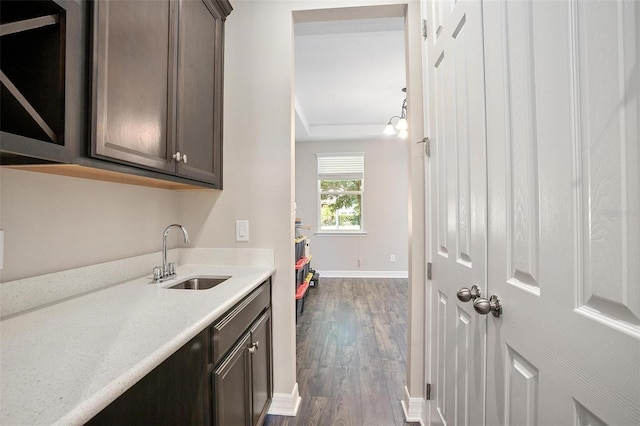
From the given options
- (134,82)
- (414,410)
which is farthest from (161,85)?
(414,410)

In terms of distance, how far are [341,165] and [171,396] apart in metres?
5.03

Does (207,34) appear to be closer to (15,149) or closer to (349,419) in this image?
(15,149)

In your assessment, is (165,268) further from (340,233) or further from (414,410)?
(340,233)

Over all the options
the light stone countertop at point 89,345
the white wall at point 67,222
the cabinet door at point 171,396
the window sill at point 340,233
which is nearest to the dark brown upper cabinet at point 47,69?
the white wall at point 67,222

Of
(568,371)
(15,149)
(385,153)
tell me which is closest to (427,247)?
(568,371)

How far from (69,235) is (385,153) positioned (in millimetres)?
4992

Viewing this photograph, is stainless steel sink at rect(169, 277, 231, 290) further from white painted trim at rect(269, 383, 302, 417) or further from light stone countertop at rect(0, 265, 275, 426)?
white painted trim at rect(269, 383, 302, 417)

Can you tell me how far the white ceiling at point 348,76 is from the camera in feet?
7.97

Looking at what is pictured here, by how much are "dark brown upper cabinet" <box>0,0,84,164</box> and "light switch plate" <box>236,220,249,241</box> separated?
3.25 ft

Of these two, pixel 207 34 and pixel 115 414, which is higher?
pixel 207 34

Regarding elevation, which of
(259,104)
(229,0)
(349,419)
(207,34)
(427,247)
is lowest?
(349,419)

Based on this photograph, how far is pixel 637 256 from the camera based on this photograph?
1.51 feet

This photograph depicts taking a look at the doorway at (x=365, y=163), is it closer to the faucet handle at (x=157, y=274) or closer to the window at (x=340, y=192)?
the window at (x=340, y=192)

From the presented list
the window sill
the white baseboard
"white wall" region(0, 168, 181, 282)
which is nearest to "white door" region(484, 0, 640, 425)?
the white baseboard
